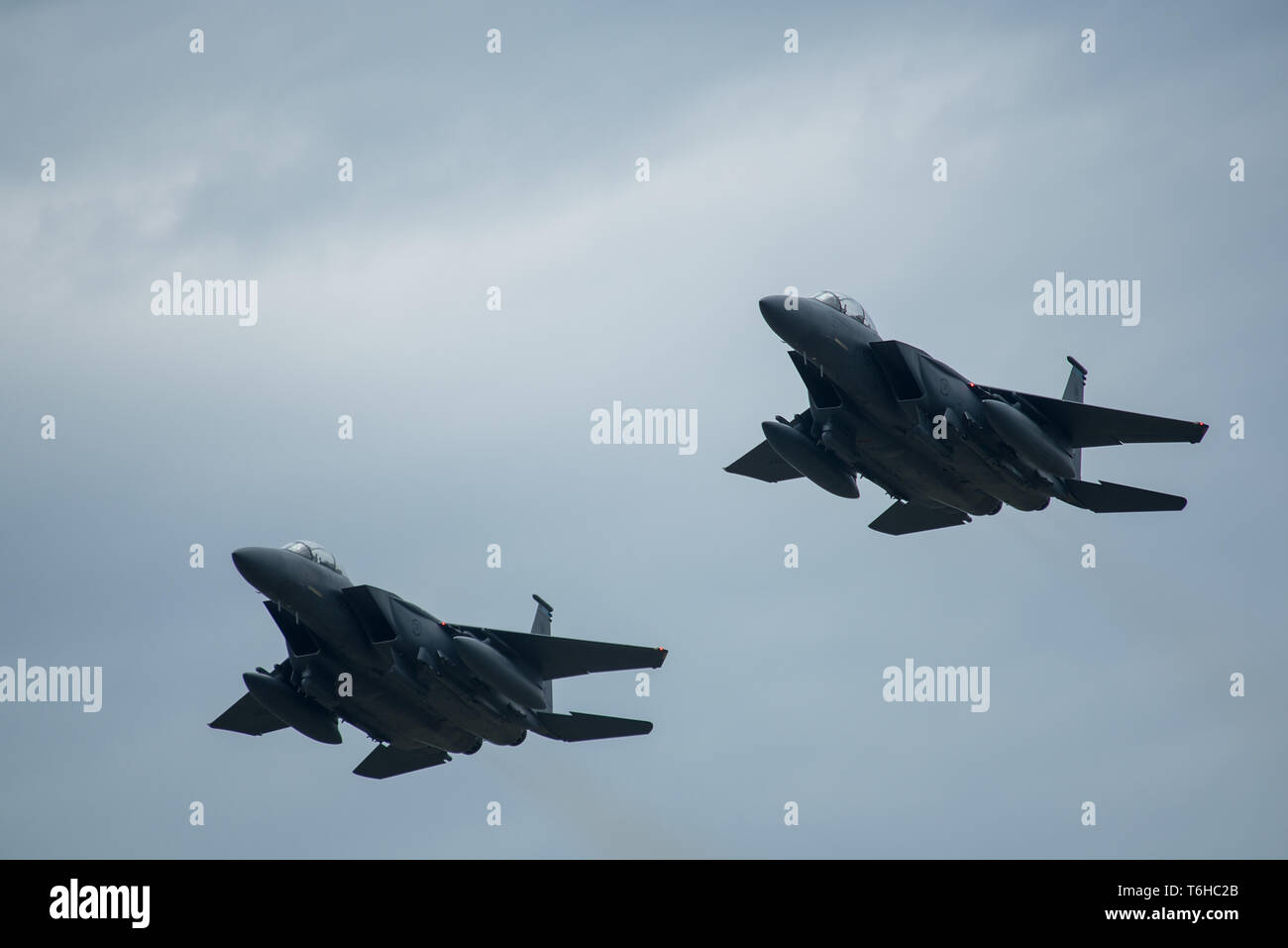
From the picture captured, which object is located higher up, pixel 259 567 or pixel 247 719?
pixel 259 567

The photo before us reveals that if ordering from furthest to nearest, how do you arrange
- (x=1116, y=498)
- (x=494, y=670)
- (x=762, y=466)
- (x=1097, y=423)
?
(x=762, y=466)
(x=1116, y=498)
(x=1097, y=423)
(x=494, y=670)

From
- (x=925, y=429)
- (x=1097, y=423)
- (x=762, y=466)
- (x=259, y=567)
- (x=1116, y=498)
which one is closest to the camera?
(x=259, y=567)

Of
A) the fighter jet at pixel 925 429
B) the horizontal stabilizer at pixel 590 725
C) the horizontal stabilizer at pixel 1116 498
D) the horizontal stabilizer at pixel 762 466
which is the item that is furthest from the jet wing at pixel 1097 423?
the horizontal stabilizer at pixel 590 725

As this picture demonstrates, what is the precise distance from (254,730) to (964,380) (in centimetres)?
1924

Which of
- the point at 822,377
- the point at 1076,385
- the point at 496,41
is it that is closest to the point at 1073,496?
the point at 1076,385

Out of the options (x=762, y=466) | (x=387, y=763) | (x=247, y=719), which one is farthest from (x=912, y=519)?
(x=247, y=719)

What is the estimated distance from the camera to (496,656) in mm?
33625

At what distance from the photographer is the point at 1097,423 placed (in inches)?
1348

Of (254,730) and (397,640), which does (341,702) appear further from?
(254,730)

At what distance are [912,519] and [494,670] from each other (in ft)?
37.4

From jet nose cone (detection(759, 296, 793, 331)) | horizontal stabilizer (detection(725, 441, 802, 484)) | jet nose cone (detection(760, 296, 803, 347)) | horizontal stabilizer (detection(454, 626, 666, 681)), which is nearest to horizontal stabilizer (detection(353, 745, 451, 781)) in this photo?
horizontal stabilizer (detection(454, 626, 666, 681))

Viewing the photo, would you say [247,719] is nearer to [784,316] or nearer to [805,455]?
[805,455]

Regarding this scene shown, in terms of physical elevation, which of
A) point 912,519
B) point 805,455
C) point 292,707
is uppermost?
point 805,455

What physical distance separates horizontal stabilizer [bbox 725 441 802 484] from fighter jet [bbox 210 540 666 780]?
6.20 m
